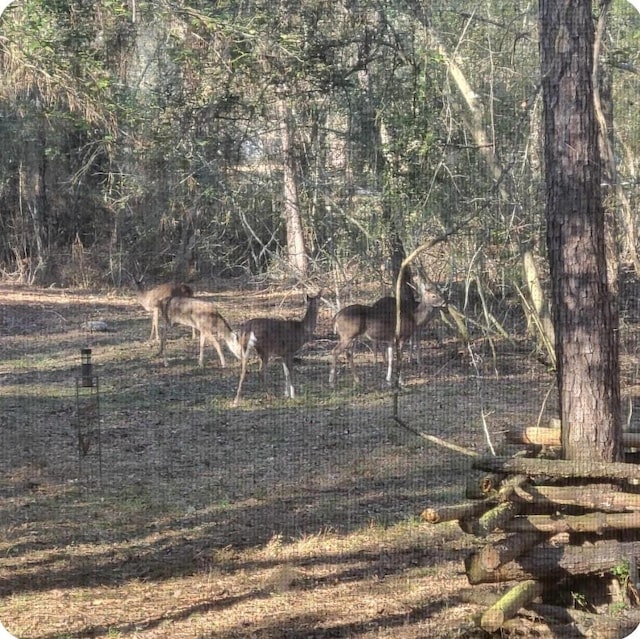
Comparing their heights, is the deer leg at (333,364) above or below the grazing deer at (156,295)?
below

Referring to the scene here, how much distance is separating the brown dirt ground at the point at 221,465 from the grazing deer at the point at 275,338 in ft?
0.20

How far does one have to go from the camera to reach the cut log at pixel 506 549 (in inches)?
124

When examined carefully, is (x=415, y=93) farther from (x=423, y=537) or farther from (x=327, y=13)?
(x=423, y=537)

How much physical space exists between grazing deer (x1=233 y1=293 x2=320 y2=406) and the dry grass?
0.20 ft

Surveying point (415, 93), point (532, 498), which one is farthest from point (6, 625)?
point (415, 93)

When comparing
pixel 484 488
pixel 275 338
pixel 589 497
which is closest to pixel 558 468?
pixel 589 497

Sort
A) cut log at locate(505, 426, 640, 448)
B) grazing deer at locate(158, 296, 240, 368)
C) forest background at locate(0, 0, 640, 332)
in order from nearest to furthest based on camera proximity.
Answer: cut log at locate(505, 426, 640, 448) < forest background at locate(0, 0, 640, 332) < grazing deer at locate(158, 296, 240, 368)

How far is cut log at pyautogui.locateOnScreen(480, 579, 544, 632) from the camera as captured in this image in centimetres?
319

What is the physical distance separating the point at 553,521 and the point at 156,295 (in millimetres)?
1791

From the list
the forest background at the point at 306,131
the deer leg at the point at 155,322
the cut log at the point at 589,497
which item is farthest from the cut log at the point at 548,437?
the deer leg at the point at 155,322

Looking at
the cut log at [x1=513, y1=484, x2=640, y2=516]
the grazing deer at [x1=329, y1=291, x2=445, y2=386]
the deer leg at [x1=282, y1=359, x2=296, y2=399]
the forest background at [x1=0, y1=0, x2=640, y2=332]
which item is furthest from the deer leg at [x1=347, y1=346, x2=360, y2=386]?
the cut log at [x1=513, y1=484, x2=640, y2=516]

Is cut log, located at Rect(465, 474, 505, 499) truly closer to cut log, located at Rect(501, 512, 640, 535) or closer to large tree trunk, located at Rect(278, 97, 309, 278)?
cut log, located at Rect(501, 512, 640, 535)

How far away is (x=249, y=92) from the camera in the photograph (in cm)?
405

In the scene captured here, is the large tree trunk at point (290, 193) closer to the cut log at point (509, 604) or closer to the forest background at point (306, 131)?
the forest background at point (306, 131)
